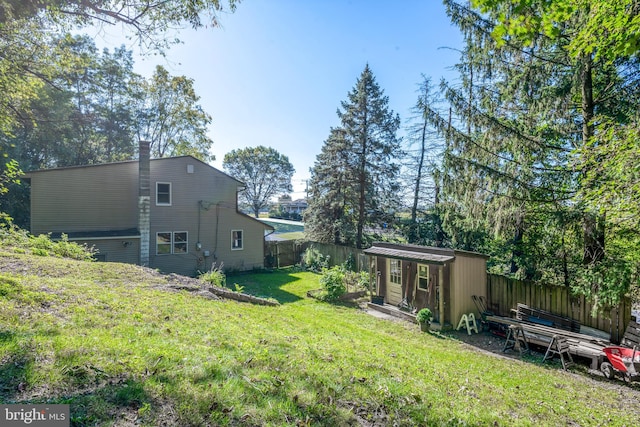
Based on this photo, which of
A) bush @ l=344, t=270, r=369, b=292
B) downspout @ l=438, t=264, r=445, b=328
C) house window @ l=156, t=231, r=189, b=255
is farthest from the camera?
house window @ l=156, t=231, r=189, b=255

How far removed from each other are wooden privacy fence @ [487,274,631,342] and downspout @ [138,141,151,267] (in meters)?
15.0

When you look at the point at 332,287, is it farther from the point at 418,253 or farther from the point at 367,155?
the point at 367,155

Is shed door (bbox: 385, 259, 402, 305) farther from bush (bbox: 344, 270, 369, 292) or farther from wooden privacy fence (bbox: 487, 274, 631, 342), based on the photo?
wooden privacy fence (bbox: 487, 274, 631, 342)

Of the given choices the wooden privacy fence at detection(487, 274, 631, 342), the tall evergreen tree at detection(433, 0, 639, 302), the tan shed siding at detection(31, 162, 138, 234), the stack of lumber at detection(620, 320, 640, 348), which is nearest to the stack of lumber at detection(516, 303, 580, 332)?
the wooden privacy fence at detection(487, 274, 631, 342)

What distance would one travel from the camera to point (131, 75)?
2453 centimetres

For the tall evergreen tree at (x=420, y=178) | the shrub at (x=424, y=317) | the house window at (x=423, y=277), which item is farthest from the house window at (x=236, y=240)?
the shrub at (x=424, y=317)

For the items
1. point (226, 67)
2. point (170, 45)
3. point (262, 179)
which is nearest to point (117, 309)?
point (170, 45)

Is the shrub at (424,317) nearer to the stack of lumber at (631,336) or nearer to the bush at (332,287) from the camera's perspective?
the bush at (332,287)

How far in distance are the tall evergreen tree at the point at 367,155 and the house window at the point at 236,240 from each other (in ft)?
20.4

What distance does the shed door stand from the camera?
11056 mm

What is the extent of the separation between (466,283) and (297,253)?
1288 cm

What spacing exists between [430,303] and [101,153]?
92.8 feet

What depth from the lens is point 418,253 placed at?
1027 centimetres

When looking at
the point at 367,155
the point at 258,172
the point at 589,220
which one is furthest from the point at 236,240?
the point at 258,172
